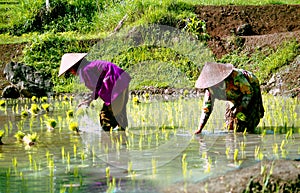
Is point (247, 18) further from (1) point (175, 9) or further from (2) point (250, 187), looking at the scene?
(2) point (250, 187)

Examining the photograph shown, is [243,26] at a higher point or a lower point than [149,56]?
higher

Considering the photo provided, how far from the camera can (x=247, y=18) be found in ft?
65.3

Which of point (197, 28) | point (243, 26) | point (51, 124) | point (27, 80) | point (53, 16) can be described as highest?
point (53, 16)

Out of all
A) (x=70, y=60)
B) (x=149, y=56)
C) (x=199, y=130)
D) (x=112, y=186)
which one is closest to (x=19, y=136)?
(x=70, y=60)

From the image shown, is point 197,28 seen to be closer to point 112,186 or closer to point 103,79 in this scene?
point 103,79

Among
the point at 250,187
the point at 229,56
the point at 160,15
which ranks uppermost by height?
the point at 160,15

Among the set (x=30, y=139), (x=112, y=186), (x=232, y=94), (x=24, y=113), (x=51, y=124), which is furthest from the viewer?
(x=24, y=113)

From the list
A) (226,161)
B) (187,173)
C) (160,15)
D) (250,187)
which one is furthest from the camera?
(160,15)

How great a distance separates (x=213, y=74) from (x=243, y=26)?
11313 mm

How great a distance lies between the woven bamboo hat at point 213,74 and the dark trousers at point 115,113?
133 cm

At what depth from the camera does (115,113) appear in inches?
345

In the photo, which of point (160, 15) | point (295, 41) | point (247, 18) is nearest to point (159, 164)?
point (295, 41)

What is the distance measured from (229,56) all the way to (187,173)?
38.1ft

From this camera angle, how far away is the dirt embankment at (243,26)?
17.4 meters
